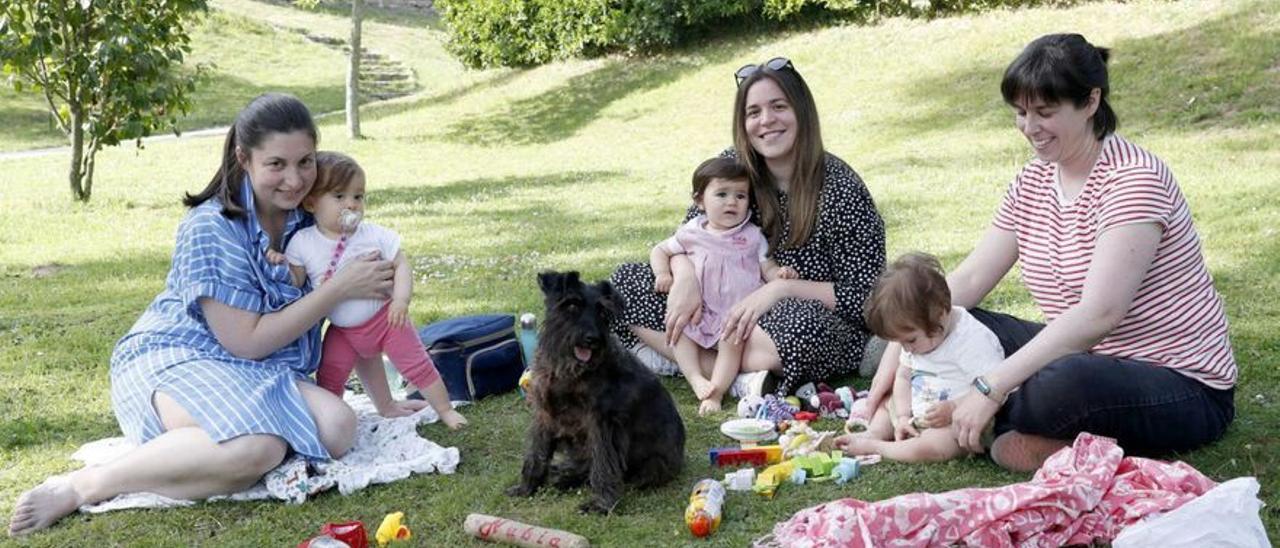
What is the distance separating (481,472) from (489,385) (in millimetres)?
1167

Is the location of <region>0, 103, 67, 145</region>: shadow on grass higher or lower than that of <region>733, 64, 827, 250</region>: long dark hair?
Result: lower

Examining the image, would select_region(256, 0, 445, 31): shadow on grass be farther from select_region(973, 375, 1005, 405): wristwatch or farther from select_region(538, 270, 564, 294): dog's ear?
select_region(973, 375, 1005, 405): wristwatch

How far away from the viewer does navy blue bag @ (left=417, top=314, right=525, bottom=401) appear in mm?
6328

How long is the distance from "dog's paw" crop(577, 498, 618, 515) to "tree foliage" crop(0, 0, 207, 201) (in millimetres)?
11371

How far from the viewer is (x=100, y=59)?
1407 centimetres

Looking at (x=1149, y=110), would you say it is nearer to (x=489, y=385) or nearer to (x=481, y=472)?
(x=489, y=385)

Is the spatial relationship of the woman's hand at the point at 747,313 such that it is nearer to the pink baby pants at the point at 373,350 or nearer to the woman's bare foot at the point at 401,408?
the pink baby pants at the point at 373,350

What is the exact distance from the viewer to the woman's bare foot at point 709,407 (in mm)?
5961

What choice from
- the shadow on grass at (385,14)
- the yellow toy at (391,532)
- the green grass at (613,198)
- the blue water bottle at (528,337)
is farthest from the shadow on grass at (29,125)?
the yellow toy at (391,532)

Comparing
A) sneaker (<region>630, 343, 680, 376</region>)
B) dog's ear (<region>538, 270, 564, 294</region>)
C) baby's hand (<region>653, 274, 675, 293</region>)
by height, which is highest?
dog's ear (<region>538, 270, 564, 294</region>)

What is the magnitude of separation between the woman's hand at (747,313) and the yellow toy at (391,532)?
200 centimetres

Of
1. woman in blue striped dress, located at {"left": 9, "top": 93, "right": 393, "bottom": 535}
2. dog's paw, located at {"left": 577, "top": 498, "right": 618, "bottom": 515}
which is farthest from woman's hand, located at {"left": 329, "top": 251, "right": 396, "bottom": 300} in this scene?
dog's paw, located at {"left": 577, "top": 498, "right": 618, "bottom": 515}

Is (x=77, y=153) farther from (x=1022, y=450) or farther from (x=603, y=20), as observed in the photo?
(x=1022, y=450)

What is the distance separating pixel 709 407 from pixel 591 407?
4.79 ft
